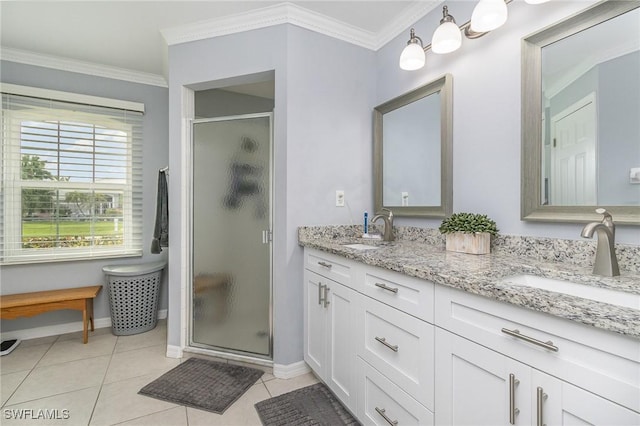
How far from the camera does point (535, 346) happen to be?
2.68 ft

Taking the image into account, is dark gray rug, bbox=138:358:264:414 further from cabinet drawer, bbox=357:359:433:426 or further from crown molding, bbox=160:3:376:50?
crown molding, bbox=160:3:376:50

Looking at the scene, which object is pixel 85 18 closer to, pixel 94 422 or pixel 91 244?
pixel 91 244

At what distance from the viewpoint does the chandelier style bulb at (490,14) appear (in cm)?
139

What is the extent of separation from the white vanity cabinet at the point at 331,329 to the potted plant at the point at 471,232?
0.61m

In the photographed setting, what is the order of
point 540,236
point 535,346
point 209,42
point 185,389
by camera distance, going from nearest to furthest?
1. point 535,346
2. point 540,236
3. point 185,389
4. point 209,42

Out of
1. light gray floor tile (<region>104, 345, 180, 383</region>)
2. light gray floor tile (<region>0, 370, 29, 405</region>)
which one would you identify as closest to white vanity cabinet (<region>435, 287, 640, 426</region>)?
light gray floor tile (<region>104, 345, 180, 383</region>)

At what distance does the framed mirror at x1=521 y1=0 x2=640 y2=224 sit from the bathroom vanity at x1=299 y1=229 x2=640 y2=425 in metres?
0.29

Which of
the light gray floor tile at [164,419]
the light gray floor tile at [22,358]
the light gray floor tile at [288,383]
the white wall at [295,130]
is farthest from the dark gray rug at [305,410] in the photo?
the light gray floor tile at [22,358]

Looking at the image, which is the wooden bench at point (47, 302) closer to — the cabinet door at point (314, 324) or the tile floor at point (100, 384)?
the tile floor at point (100, 384)

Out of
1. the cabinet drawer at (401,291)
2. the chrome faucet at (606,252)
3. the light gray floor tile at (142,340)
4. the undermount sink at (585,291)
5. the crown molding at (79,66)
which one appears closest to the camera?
the undermount sink at (585,291)

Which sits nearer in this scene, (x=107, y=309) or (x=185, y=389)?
(x=185, y=389)

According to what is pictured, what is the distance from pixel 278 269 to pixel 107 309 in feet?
6.85

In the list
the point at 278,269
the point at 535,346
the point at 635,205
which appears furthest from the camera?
the point at 278,269

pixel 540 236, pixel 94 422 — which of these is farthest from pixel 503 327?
pixel 94 422
